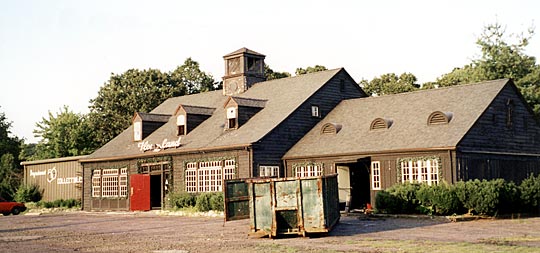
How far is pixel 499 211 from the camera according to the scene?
85.6ft

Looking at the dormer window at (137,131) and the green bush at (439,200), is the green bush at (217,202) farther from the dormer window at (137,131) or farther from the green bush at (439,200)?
the dormer window at (137,131)

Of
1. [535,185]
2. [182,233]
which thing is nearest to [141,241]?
[182,233]

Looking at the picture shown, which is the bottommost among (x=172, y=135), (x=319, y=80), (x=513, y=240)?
(x=513, y=240)

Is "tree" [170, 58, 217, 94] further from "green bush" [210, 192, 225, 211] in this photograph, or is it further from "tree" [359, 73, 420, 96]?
"green bush" [210, 192, 225, 211]

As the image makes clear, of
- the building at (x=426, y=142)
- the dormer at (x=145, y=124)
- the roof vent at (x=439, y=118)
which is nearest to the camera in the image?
the building at (x=426, y=142)

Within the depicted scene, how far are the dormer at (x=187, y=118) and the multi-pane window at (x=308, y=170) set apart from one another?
8337 millimetres

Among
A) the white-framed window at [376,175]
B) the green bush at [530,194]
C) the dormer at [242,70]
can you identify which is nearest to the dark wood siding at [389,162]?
the white-framed window at [376,175]

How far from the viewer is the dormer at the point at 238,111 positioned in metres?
37.1

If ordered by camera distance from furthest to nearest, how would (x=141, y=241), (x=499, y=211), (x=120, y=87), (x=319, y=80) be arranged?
(x=120, y=87)
(x=319, y=80)
(x=499, y=211)
(x=141, y=241)

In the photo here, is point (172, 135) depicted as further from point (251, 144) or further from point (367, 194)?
point (367, 194)

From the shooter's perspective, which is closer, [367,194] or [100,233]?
[100,233]

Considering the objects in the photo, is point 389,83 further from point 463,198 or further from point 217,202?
point 463,198

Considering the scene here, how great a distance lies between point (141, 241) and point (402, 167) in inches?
585

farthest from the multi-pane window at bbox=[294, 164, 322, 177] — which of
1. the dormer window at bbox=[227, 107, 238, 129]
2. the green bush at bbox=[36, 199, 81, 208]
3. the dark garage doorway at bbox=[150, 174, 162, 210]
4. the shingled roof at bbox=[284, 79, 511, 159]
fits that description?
the green bush at bbox=[36, 199, 81, 208]
